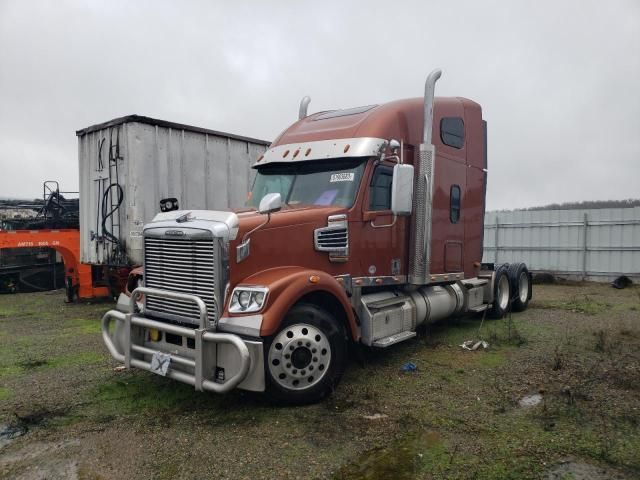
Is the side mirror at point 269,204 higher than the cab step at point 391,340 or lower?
higher

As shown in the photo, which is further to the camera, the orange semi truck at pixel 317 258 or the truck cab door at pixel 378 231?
the truck cab door at pixel 378 231

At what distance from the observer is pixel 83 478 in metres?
3.46

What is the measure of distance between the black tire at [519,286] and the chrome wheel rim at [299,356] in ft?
19.3

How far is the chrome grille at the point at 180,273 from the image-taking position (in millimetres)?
4512

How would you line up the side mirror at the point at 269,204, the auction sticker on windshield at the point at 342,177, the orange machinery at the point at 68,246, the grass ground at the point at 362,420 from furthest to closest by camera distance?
the orange machinery at the point at 68,246 < the auction sticker on windshield at the point at 342,177 < the side mirror at the point at 269,204 < the grass ground at the point at 362,420

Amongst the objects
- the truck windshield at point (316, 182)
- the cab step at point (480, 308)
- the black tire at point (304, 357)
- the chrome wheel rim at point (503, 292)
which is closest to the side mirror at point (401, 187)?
the truck windshield at point (316, 182)

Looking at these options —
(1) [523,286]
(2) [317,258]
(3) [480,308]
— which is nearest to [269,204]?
(2) [317,258]

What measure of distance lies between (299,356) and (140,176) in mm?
5707

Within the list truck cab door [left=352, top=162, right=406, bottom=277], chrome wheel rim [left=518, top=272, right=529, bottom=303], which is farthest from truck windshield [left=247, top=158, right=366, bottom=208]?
chrome wheel rim [left=518, top=272, right=529, bottom=303]

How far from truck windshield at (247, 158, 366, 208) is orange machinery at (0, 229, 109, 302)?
22.6ft

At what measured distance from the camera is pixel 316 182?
19.2ft

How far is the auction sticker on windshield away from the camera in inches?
224

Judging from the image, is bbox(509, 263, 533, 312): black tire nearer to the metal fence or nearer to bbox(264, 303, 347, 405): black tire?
bbox(264, 303, 347, 405): black tire

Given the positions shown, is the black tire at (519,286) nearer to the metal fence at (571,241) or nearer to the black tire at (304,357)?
the black tire at (304,357)
